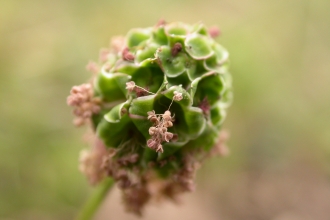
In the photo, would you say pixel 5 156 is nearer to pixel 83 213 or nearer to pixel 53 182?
pixel 53 182

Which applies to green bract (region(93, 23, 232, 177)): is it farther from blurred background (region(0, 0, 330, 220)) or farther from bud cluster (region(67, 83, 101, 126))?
blurred background (region(0, 0, 330, 220))

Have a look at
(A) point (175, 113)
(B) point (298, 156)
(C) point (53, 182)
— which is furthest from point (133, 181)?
(B) point (298, 156)

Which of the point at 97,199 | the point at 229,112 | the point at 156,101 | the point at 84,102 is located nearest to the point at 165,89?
the point at 156,101

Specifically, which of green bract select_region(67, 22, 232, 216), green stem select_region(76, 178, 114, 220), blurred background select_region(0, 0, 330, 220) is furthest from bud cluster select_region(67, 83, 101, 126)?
blurred background select_region(0, 0, 330, 220)

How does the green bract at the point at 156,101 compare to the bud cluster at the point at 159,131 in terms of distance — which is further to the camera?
the green bract at the point at 156,101

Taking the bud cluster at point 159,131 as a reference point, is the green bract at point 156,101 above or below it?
above

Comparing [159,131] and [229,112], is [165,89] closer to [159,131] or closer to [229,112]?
[159,131]

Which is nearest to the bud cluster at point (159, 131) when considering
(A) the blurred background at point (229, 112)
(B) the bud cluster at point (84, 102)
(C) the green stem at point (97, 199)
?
(B) the bud cluster at point (84, 102)

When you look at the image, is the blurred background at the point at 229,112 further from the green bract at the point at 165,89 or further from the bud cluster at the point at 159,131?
the bud cluster at the point at 159,131
